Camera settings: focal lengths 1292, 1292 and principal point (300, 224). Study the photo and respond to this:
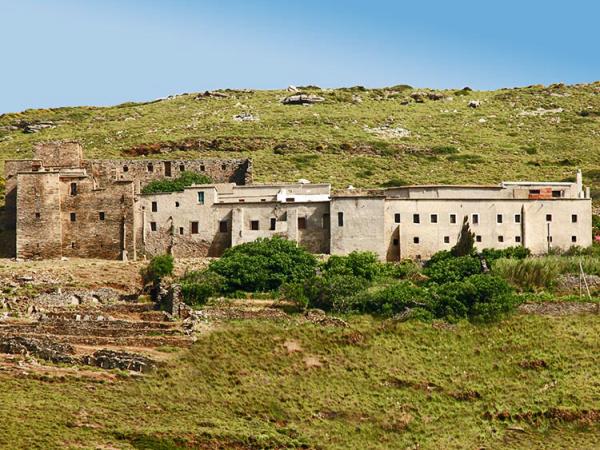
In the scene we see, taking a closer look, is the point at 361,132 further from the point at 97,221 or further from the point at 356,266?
the point at 356,266

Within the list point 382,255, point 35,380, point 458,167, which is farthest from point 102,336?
point 458,167

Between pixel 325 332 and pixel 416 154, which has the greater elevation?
pixel 416 154

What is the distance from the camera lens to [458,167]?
98562 mm

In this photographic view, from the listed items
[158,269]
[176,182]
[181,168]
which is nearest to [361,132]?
[181,168]

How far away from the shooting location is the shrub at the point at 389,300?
60156 millimetres

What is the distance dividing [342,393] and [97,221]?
2361 cm

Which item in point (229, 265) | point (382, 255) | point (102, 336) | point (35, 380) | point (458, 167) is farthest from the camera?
point (458, 167)

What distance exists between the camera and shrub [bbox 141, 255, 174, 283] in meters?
65.0

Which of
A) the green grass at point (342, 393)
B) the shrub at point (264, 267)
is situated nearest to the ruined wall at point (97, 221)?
the shrub at point (264, 267)

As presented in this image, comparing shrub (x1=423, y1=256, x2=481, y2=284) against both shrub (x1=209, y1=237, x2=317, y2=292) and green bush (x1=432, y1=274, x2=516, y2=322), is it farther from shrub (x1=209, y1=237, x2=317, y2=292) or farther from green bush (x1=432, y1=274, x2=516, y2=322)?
shrub (x1=209, y1=237, x2=317, y2=292)

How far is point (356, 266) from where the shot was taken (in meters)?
65.9

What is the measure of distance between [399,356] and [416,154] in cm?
4944

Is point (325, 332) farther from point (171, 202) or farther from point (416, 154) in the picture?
point (416, 154)

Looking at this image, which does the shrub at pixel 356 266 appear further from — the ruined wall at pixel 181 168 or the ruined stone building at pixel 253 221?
the ruined wall at pixel 181 168
